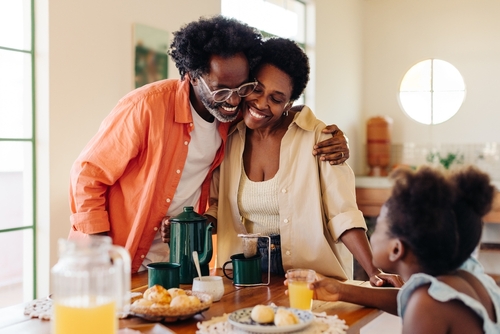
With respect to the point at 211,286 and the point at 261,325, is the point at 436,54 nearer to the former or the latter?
the point at 211,286

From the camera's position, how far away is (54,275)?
3.51 ft

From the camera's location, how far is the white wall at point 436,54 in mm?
5941

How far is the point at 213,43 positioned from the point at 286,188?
0.56 m

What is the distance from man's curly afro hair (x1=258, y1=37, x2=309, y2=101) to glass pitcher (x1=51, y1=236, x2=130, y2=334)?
3.96 feet

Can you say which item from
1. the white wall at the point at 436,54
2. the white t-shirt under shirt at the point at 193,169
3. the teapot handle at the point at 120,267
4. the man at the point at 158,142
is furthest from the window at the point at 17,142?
the white wall at the point at 436,54

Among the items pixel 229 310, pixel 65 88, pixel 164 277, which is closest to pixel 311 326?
pixel 229 310

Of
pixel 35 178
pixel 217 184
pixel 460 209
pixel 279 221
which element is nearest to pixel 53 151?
pixel 35 178

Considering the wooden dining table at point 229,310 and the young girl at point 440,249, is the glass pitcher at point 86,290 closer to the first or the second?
the wooden dining table at point 229,310

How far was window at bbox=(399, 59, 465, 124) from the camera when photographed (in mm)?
6258

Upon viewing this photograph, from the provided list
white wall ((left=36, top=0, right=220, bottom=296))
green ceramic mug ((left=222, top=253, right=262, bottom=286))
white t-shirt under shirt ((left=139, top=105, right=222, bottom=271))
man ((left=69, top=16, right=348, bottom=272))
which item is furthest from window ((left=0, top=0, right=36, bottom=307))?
green ceramic mug ((left=222, top=253, right=262, bottom=286))

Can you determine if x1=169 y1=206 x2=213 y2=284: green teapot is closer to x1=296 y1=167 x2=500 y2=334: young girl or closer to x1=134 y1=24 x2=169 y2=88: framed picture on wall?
x1=296 y1=167 x2=500 y2=334: young girl

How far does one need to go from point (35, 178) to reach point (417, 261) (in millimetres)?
2059

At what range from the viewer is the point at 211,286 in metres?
1.65

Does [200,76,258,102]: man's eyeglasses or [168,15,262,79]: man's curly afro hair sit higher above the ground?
[168,15,262,79]: man's curly afro hair
